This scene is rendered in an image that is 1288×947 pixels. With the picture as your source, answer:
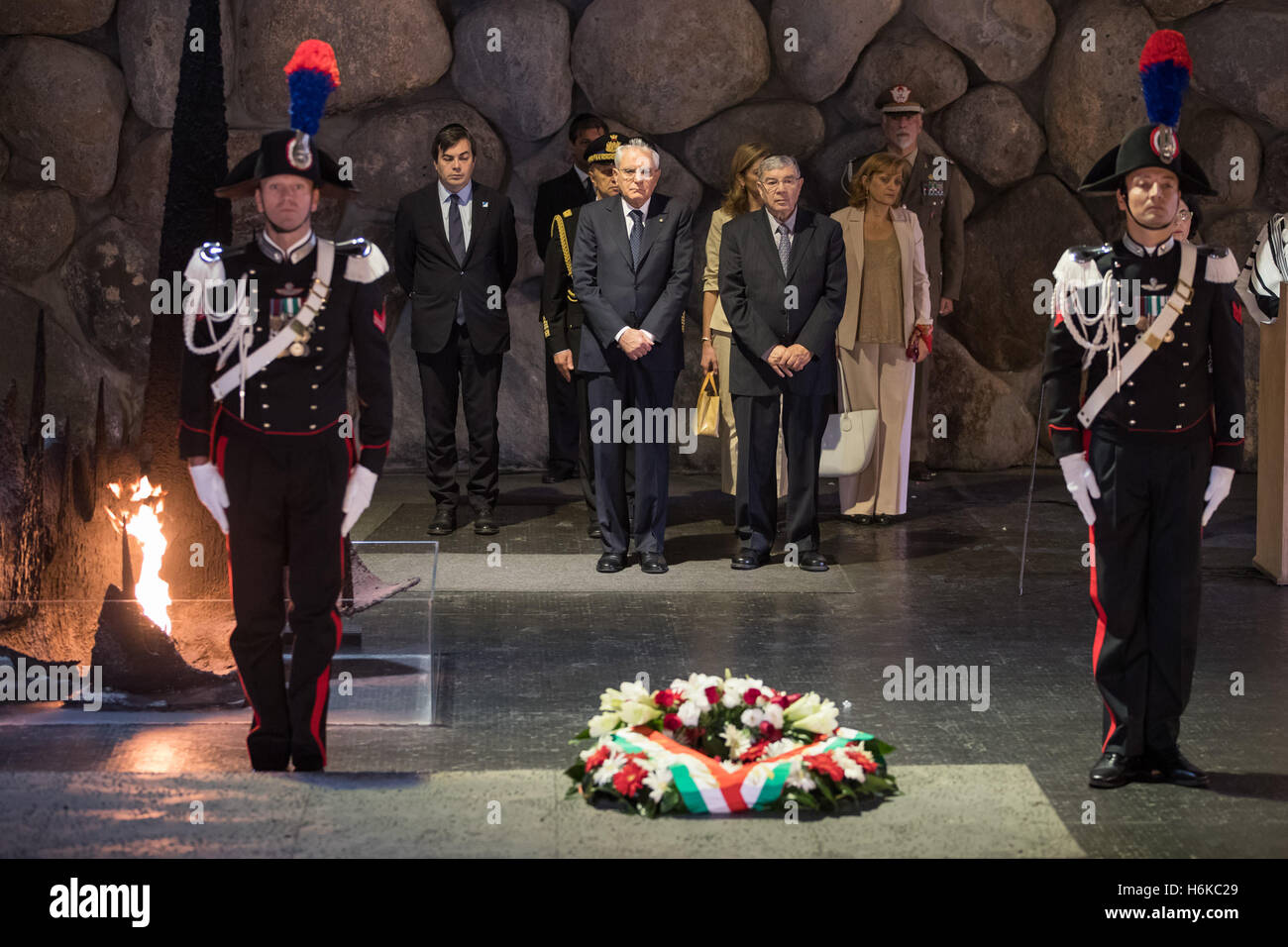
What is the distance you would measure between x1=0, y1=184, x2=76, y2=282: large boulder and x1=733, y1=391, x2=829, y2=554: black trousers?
3.93 m

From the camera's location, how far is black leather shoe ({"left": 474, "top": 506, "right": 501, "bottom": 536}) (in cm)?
767

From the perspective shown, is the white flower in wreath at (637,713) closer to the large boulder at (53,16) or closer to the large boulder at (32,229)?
the large boulder at (32,229)

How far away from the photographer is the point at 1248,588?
21.7ft

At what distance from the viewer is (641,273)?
6781mm

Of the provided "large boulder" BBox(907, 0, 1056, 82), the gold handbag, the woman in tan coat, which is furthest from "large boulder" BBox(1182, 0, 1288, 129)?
the gold handbag

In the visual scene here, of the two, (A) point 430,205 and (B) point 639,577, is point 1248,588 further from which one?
(A) point 430,205

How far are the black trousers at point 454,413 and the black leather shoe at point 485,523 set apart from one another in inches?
1.4

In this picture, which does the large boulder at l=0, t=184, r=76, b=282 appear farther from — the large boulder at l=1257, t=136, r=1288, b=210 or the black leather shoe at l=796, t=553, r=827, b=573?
the large boulder at l=1257, t=136, r=1288, b=210

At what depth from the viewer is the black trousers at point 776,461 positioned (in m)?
6.91

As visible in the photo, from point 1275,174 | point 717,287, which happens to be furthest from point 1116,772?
point 1275,174

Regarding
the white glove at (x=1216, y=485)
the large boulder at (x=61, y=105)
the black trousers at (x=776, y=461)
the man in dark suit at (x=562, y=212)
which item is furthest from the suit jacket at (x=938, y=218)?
the white glove at (x=1216, y=485)

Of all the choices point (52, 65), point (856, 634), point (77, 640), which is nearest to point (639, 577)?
point (856, 634)

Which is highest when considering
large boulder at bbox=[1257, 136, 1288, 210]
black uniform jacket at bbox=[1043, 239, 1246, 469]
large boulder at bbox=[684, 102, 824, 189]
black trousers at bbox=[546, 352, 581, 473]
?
large boulder at bbox=[684, 102, 824, 189]

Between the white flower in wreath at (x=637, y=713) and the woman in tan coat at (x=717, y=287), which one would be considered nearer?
the white flower in wreath at (x=637, y=713)
